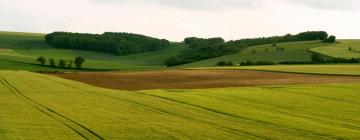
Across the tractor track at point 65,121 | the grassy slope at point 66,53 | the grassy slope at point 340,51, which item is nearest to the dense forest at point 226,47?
the grassy slope at point 66,53

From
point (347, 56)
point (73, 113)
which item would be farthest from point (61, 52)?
point (73, 113)

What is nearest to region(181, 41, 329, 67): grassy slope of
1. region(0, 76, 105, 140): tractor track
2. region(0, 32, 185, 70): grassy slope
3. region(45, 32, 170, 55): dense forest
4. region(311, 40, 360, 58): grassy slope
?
region(311, 40, 360, 58): grassy slope

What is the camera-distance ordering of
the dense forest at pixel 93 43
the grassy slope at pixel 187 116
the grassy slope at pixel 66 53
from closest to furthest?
1. the grassy slope at pixel 187 116
2. the grassy slope at pixel 66 53
3. the dense forest at pixel 93 43

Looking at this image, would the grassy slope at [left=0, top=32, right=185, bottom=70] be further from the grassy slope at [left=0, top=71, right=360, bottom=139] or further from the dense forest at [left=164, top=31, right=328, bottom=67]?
the grassy slope at [left=0, top=71, right=360, bottom=139]

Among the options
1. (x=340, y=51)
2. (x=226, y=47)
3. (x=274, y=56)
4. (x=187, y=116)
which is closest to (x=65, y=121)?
(x=187, y=116)

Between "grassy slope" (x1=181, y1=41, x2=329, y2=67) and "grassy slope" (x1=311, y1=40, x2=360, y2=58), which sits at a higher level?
"grassy slope" (x1=311, y1=40, x2=360, y2=58)

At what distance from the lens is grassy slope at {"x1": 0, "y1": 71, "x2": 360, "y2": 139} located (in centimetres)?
2205

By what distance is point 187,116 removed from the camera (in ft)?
93.0

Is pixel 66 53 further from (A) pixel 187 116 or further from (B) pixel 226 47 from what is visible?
(A) pixel 187 116

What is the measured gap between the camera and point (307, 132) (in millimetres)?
22672

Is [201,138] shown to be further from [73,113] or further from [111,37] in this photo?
[111,37]

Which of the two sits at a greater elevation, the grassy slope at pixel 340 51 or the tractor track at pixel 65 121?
the grassy slope at pixel 340 51

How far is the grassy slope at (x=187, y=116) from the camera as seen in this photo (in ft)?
72.3

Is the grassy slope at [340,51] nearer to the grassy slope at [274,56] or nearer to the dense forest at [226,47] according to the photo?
the grassy slope at [274,56]
